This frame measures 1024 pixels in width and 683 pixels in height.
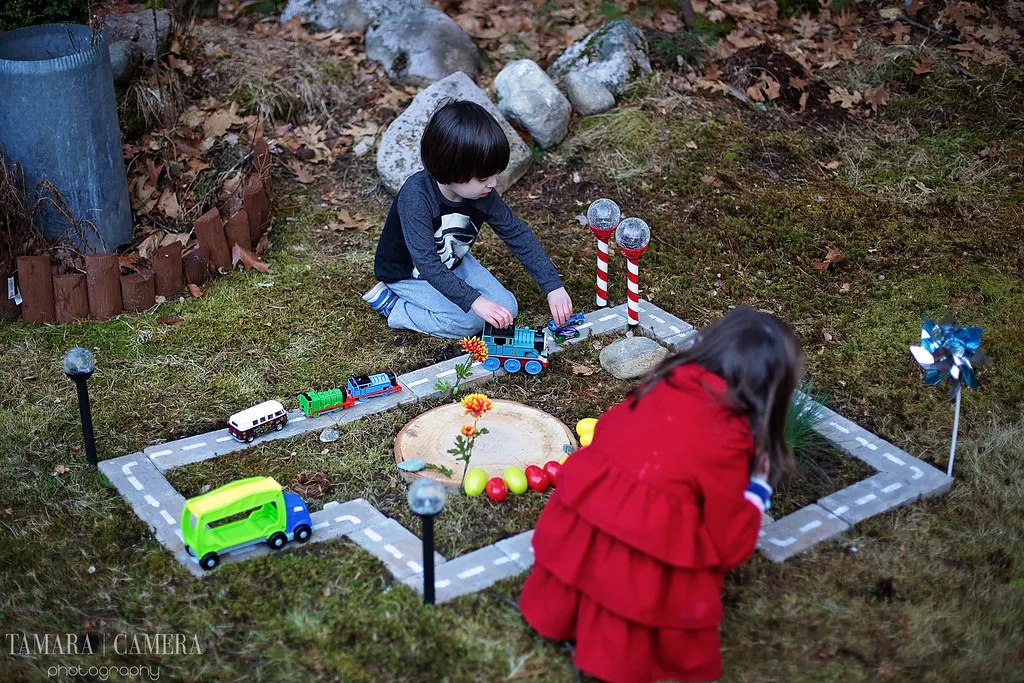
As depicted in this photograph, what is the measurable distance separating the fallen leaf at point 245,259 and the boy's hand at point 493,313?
1764mm

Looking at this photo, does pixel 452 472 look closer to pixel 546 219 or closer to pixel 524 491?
pixel 524 491

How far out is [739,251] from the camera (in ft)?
20.6

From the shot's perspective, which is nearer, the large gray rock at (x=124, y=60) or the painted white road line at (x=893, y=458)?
the painted white road line at (x=893, y=458)

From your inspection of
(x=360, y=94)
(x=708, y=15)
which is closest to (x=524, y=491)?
(x=360, y=94)

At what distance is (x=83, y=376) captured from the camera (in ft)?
13.3

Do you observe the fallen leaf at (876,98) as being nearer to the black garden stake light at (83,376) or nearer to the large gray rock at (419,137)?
the large gray rock at (419,137)

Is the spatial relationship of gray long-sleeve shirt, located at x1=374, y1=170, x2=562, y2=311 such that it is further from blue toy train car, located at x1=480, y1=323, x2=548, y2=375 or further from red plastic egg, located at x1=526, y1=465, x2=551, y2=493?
Result: red plastic egg, located at x1=526, y1=465, x2=551, y2=493

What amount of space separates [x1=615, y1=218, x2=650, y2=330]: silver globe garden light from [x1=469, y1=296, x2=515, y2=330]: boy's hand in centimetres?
79

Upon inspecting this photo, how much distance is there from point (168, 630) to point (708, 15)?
24.0 feet

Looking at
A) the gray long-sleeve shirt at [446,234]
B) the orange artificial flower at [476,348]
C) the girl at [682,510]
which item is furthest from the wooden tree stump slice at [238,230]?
the girl at [682,510]

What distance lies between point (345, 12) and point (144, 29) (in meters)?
1.93

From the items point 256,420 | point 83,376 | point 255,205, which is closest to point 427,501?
point 256,420

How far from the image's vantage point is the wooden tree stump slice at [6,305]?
5.43 meters

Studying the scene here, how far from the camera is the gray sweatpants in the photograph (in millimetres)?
5422
